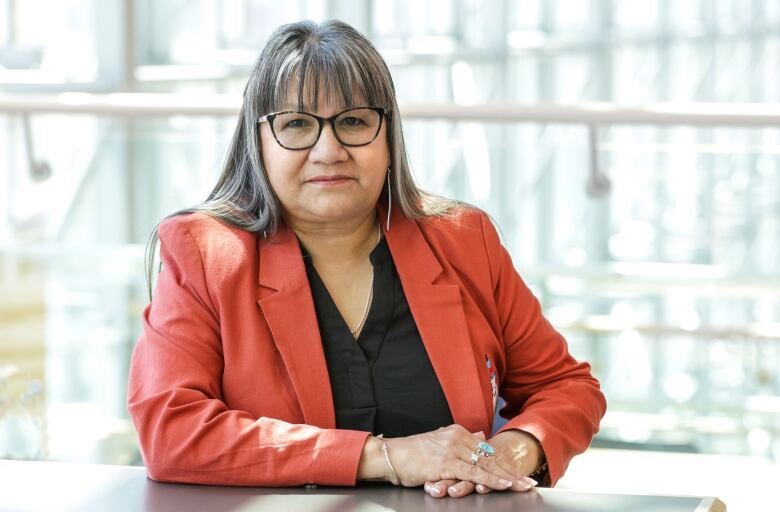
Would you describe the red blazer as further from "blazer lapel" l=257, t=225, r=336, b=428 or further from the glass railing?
the glass railing

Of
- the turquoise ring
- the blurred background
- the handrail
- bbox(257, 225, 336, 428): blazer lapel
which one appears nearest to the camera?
the turquoise ring

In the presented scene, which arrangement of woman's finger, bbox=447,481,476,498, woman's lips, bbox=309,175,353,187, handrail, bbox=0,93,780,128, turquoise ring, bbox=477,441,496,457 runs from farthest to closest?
handrail, bbox=0,93,780,128
woman's lips, bbox=309,175,353,187
turquoise ring, bbox=477,441,496,457
woman's finger, bbox=447,481,476,498

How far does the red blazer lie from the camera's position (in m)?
1.92

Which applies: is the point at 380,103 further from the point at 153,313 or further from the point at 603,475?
the point at 603,475

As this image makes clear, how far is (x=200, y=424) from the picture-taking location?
193 centimetres

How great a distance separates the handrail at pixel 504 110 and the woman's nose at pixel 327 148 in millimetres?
1547

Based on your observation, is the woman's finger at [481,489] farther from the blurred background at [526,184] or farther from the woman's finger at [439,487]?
the blurred background at [526,184]

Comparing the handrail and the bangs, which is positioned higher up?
the bangs

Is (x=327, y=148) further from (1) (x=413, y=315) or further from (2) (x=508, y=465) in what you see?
(2) (x=508, y=465)

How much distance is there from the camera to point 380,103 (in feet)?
7.10

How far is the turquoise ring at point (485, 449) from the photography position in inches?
75.9

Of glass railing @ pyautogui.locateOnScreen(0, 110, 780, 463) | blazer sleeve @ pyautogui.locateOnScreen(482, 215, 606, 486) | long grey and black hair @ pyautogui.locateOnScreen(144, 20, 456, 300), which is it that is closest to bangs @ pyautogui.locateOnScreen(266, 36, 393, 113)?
long grey and black hair @ pyautogui.locateOnScreen(144, 20, 456, 300)

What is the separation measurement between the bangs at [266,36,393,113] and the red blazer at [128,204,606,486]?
9.5 inches

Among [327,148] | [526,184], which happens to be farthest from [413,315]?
[526,184]
